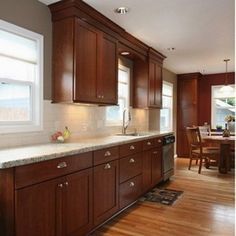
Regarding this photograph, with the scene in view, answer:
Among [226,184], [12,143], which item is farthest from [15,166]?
[226,184]

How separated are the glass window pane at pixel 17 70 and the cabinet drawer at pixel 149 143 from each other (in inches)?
73.7

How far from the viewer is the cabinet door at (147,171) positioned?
3684 millimetres

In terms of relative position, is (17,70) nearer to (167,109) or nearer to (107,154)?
(107,154)

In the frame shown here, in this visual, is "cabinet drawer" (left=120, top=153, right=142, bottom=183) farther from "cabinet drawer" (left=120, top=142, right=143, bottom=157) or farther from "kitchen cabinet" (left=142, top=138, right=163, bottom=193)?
"kitchen cabinet" (left=142, top=138, right=163, bottom=193)

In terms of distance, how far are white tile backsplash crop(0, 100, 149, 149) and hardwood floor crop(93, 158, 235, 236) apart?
1.20 m

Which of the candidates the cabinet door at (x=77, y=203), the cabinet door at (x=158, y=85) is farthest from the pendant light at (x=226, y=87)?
the cabinet door at (x=77, y=203)

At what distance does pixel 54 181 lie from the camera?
2.01 meters

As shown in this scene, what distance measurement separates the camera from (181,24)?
136 inches

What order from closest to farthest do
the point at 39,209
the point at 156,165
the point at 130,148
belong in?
the point at 39,209 → the point at 130,148 → the point at 156,165

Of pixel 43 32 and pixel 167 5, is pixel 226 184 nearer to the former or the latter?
pixel 167 5

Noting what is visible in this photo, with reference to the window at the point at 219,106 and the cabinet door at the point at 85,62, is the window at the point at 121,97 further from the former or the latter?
the window at the point at 219,106

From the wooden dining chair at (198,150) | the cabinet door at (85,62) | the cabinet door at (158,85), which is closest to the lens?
the cabinet door at (85,62)

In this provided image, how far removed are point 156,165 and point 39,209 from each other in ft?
8.40

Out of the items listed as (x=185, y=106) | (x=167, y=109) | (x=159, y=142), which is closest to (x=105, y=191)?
(x=159, y=142)
